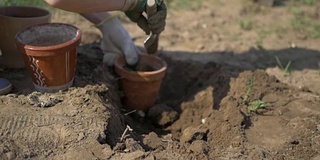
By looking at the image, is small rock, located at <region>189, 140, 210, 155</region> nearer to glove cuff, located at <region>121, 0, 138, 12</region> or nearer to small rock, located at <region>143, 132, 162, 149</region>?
small rock, located at <region>143, 132, 162, 149</region>

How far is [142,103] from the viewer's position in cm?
359

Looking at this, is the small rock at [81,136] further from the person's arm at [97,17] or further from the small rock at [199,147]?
the person's arm at [97,17]

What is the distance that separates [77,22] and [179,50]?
42.2 inches

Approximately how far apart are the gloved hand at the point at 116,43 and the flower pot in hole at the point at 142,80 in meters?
0.07

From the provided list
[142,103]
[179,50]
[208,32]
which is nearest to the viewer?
[142,103]

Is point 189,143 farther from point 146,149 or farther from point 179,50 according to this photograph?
point 179,50

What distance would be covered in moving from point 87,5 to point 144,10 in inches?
17.3

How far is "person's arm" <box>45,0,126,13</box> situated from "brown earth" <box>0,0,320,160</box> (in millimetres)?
516

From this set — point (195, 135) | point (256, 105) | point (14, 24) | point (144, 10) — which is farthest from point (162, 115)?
point (14, 24)

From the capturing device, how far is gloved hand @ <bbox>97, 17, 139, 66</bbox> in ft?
11.8

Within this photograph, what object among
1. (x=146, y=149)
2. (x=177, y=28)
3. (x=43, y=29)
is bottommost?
(x=177, y=28)

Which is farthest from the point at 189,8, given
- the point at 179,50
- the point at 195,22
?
the point at 179,50

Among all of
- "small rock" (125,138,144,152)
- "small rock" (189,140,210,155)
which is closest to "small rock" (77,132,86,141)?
"small rock" (125,138,144,152)

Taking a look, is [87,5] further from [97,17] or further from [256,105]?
[256,105]
